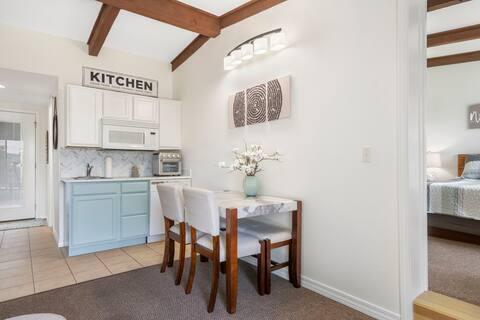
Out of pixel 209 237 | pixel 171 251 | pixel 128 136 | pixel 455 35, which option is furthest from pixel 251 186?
pixel 455 35

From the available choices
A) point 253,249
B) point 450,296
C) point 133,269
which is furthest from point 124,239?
point 450,296

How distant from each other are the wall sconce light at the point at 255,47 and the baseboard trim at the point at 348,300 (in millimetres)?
2148

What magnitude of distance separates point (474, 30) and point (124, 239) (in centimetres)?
548

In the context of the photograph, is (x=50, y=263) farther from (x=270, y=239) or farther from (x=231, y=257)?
(x=270, y=239)

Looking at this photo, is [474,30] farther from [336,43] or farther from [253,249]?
[253,249]

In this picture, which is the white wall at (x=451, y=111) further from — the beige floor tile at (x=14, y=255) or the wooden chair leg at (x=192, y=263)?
the beige floor tile at (x=14, y=255)

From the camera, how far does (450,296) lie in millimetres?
2074

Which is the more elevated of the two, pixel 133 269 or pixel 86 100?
pixel 86 100

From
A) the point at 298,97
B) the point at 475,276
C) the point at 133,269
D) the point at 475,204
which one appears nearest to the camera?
the point at 475,276

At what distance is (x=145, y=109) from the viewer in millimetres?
4105

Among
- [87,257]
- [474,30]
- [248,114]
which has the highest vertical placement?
[474,30]

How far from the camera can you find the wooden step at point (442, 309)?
1.79 m

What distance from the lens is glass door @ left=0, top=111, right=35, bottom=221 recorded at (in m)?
5.01

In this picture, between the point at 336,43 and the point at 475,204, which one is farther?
the point at 475,204
